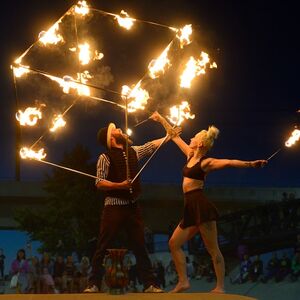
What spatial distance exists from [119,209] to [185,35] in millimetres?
2421

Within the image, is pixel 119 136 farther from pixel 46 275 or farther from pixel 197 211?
pixel 46 275

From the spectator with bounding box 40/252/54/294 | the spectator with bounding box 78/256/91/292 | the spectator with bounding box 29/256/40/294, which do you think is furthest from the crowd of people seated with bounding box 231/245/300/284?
the spectator with bounding box 29/256/40/294

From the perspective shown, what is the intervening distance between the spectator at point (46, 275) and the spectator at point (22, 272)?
13.4 inches

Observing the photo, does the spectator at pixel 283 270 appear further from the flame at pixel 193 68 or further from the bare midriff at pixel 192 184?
the bare midriff at pixel 192 184

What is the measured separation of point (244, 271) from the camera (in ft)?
50.9

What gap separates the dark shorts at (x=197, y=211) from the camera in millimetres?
6793

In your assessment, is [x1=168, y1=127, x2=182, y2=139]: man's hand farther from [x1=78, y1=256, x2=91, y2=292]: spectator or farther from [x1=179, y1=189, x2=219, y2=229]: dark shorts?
[x1=78, y1=256, x2=91, y2=292]: spectator

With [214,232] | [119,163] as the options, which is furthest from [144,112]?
[214,232]

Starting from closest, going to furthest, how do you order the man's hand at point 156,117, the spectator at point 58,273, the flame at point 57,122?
1. the man's hand at point 156,117
2. the flame at point 57,122
3. the spectator at point 58,273

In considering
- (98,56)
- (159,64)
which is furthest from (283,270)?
(98,56)

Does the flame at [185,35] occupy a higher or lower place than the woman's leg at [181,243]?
higher

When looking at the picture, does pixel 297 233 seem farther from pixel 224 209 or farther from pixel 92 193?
pixel 224 209

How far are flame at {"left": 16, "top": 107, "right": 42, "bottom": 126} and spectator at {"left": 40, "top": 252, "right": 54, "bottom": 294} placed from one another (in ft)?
23.4

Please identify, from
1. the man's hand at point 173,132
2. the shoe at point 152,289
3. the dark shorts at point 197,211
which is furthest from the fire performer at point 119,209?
the man's hand at point 173,132
